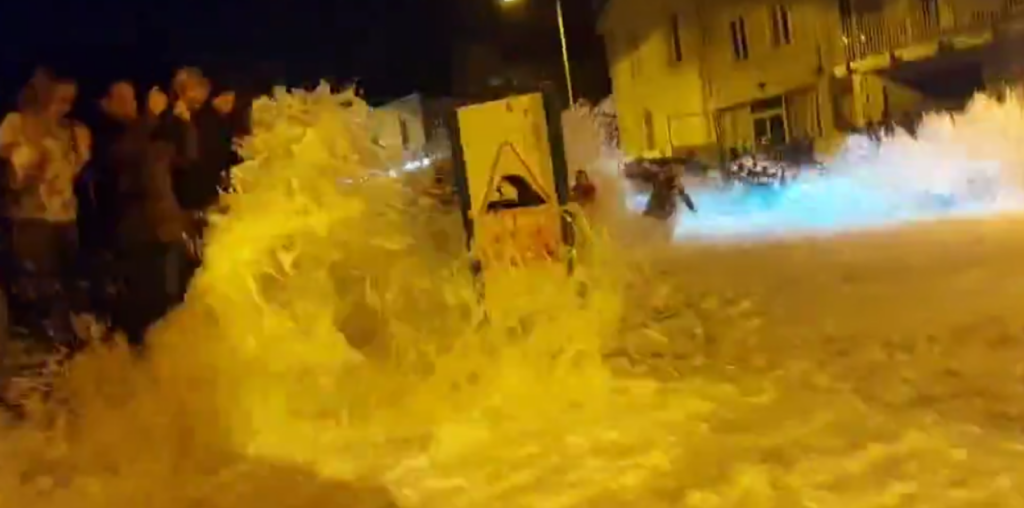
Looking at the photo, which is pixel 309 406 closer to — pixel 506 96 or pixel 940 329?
pixel 506 96

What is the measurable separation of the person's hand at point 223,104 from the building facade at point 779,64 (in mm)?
907

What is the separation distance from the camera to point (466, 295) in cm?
181

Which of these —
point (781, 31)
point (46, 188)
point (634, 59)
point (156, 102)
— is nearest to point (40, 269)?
point (46, 188)

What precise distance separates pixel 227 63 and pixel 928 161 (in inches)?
79.0

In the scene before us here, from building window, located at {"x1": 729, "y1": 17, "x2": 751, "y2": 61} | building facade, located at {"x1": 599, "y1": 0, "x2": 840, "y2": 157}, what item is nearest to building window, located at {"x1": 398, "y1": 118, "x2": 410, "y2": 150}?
building facade, located at {"x1": 599, "y1": 0, "x2": 840, "y2": 157}

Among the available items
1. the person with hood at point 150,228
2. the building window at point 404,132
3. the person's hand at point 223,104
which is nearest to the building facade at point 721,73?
the building window at point 404,132

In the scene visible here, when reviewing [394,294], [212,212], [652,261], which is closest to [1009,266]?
[652,261]

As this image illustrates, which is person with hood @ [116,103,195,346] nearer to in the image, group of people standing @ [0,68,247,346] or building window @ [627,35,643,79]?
group of people standing @ [0,68,247,346]

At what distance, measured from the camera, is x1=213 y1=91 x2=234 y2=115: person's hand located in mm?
1843

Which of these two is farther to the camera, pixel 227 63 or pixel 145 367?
pixel 227 63

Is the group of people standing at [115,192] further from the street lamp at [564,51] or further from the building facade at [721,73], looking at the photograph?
the building facade at [721,73]

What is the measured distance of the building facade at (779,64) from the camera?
2385 mm

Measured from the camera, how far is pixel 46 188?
6.04 feet

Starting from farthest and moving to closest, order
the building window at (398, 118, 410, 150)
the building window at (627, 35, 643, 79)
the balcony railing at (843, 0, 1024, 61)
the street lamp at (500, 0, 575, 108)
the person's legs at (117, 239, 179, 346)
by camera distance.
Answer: the building window at (627, 35, 643, 79) → the balcony railing at (843, 0, 1024, 61) → the street lamp at (500, 0, 575, 108) → the building window at (398, 118, 410, 150) → the person's legs at (117, 239, 179, 346)
